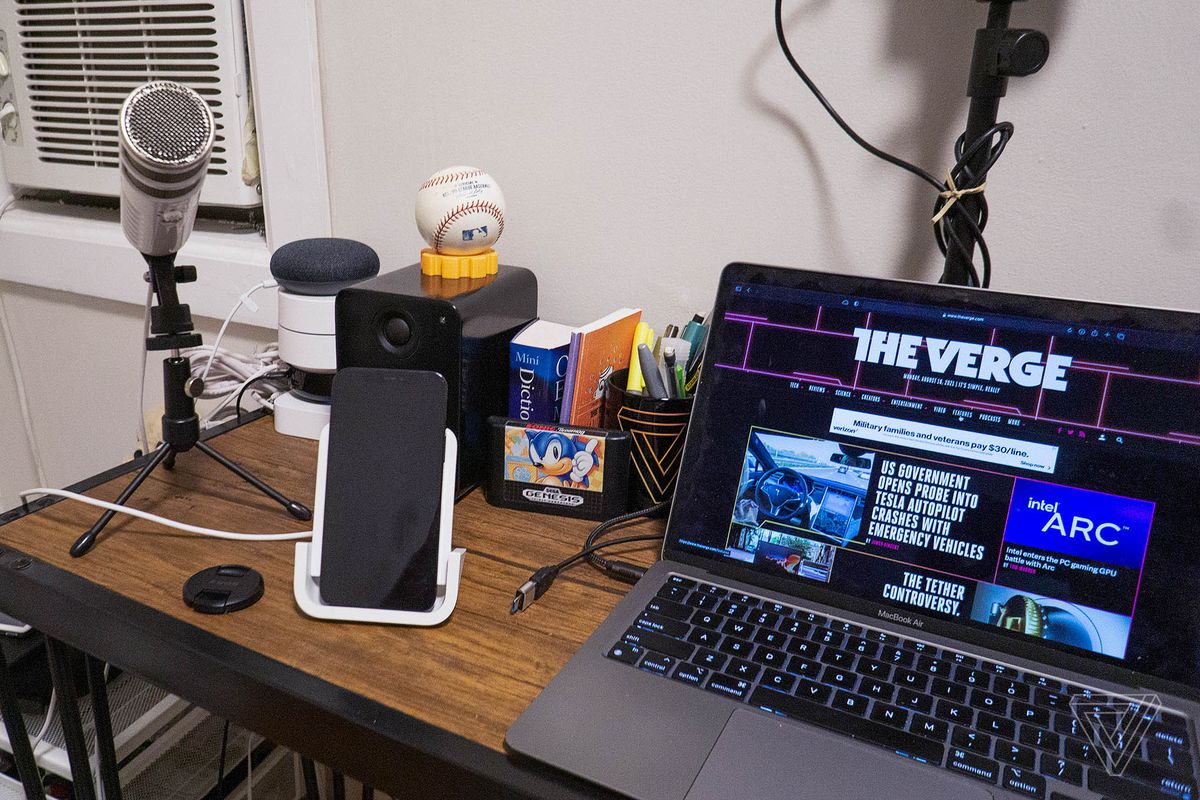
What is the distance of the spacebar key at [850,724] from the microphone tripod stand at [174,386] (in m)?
0.46

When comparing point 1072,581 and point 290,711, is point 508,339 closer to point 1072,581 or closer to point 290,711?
point 290,711

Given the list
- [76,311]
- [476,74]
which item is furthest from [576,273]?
[76,311]

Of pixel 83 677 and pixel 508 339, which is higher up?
pixel 508 339

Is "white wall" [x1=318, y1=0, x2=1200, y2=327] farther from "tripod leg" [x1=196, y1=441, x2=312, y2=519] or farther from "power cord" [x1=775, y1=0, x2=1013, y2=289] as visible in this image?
"tripod leg" [x1=196, y1=441, x2=312, y2=519]

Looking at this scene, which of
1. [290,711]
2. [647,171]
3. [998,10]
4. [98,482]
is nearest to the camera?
[290,711]

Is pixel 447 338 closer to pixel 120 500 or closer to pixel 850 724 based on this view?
pixel 120 500

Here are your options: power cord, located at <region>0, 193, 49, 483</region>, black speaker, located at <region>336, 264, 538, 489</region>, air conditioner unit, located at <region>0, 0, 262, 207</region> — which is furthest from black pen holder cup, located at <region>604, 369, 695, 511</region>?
power cord, located at <region>0, 193, 49, 483</region>

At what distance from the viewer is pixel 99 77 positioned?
134cm

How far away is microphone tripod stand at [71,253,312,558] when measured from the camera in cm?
73

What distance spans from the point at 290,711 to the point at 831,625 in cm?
38

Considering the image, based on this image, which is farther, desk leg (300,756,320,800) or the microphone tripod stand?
desk leg (300,756,320,800)

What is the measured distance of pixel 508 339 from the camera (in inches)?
33.8

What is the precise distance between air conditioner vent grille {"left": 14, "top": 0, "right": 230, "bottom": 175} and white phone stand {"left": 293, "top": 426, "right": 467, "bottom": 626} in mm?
794

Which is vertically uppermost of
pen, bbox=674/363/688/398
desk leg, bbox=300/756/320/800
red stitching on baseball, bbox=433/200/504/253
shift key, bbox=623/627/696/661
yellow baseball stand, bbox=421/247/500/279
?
red stitching on baseball, bbox=433/200/504/253
